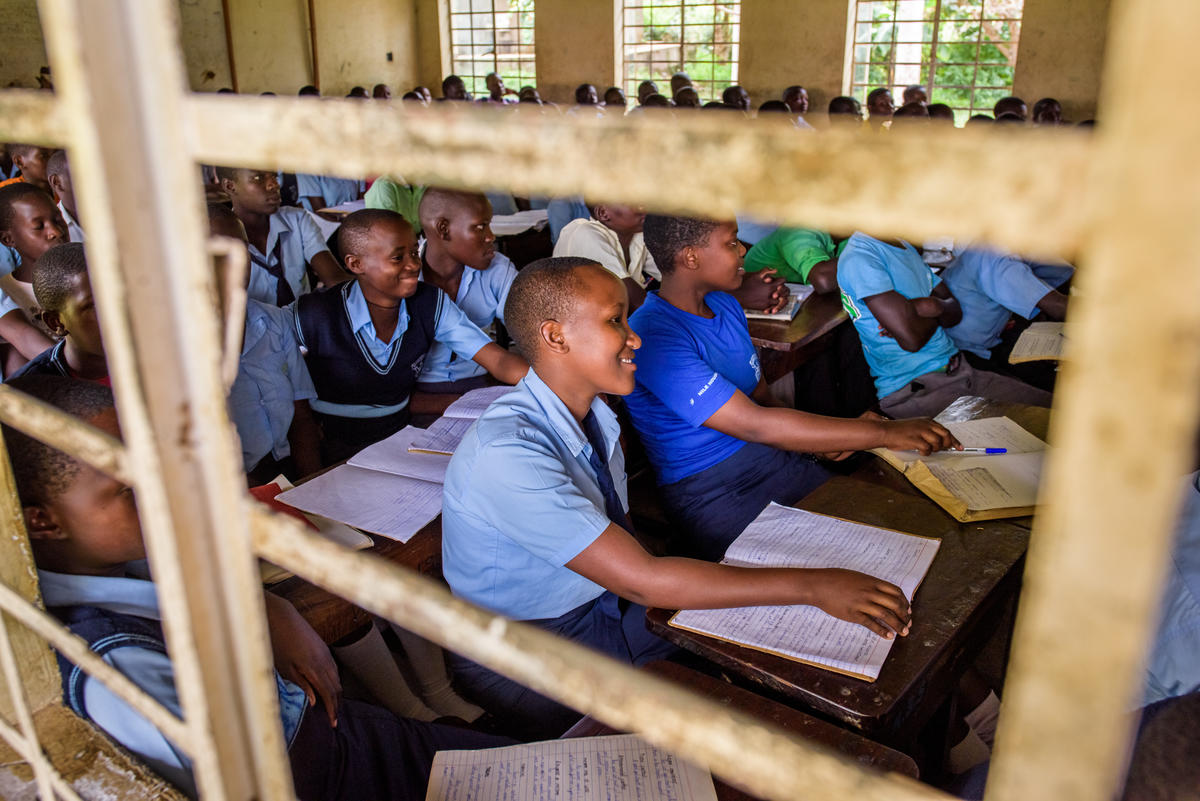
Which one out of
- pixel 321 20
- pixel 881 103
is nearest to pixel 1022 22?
pixel 881 103

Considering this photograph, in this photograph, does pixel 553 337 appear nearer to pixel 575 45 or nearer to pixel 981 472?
pixel 981 472

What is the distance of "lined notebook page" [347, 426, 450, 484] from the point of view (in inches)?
81.3

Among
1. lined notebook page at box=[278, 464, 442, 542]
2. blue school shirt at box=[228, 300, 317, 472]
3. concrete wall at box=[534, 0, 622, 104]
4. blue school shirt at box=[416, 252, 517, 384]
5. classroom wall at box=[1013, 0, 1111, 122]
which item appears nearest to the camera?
lined notebook page at box=[278, 464, 442, 542]

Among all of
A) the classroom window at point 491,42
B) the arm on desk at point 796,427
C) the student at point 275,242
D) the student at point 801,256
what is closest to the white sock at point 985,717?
the arm on desk at point 796,427

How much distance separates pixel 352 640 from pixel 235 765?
131cm

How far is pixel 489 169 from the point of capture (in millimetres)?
458

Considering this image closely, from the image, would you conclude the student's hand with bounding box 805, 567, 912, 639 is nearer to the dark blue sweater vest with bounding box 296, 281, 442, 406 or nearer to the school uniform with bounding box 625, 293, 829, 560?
the school uniform with bounding box 625, 293, 829, 560

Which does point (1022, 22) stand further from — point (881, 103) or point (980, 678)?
point (980, 678)

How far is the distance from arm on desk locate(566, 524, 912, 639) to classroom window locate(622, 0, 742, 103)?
29.8ft

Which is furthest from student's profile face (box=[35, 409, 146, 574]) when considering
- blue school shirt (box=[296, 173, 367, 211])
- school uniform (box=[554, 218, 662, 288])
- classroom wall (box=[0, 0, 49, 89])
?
classroom wall (box=[0, 0, 49, 89])

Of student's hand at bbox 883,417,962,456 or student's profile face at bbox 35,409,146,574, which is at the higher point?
student's profile face at bbox 35,409,146,574

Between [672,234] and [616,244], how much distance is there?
4.60ft

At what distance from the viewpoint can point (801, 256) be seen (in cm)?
384

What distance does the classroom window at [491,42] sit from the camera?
11.0 metres
